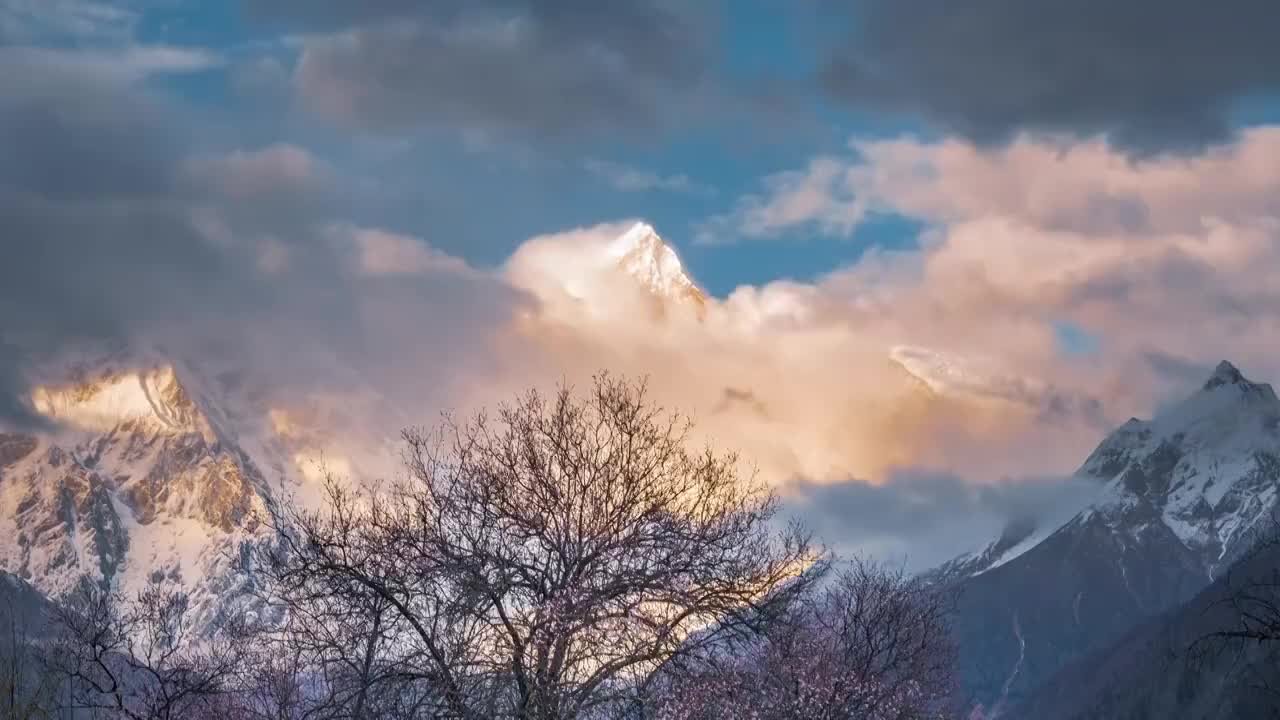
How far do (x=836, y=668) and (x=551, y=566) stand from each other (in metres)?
13.8

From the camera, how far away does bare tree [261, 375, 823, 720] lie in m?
32.2

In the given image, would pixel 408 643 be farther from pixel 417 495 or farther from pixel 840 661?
pixel 840 661

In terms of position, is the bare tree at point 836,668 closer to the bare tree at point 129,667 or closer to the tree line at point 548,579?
the tree line at point 548,579

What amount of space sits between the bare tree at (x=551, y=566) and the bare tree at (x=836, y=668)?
128 centimetres

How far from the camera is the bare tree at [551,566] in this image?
32.2 m

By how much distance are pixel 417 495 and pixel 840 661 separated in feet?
59.8

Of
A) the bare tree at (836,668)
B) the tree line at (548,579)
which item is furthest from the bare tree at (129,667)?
the bare tree at (836,668)

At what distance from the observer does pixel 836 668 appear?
45469mm

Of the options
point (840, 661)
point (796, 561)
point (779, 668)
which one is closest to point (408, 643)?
point (796, 561)

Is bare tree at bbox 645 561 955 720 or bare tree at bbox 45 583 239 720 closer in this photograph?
bare tree at bbox 45 583 239 720

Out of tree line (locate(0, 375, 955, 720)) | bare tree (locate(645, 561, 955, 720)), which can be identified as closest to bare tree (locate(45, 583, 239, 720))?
tree line (locate(0, 375, 955, 720))

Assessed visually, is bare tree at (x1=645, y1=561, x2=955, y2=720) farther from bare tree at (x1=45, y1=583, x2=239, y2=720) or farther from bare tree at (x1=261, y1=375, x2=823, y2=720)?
bare tree at (x1=45, y1=583, x2=239, y2=720)

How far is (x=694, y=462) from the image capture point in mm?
35438

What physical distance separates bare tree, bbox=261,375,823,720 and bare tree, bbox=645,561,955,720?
4.20ft
